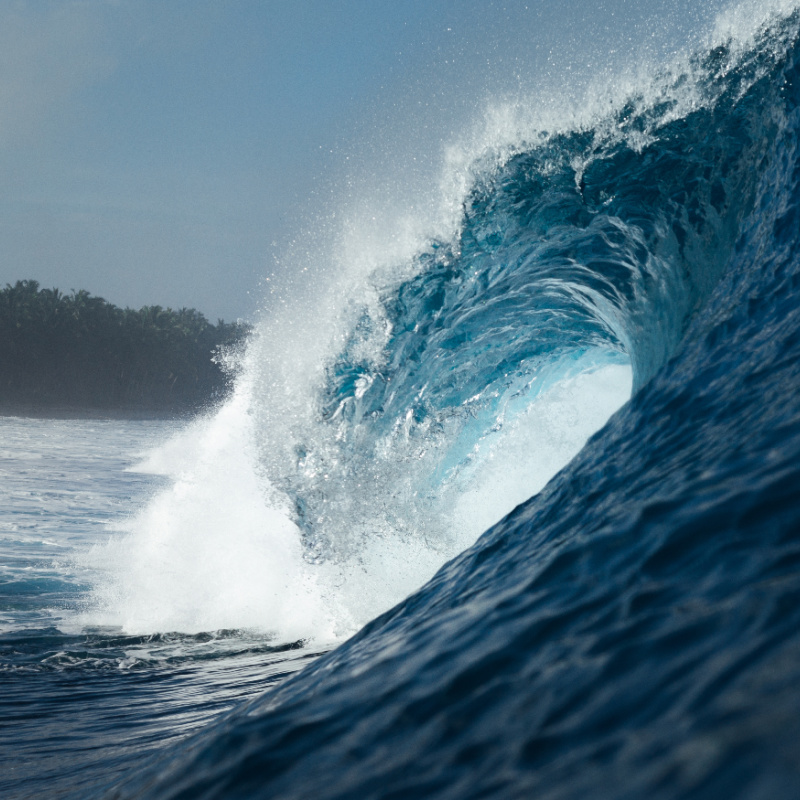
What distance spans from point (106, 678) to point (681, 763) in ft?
14.3

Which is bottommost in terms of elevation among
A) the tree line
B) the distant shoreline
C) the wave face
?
the wave face

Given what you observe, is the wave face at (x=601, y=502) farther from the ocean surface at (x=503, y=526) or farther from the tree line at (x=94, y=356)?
the tree line at (x=94, y=356)

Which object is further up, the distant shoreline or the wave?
the distant shoreline

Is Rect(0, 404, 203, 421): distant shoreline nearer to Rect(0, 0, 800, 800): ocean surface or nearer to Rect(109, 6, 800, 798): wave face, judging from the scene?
Rect(0, 0, 800, 800): ocean surface

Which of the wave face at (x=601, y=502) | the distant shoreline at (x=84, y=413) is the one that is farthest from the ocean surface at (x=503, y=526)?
the distant shoreline at (x=84, y=413)

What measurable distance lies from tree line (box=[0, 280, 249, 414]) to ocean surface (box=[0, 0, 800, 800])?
4571 cm

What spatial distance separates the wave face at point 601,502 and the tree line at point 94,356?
46991 mm

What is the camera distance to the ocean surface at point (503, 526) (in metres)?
1.12

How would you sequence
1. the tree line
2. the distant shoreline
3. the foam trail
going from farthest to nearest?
the tree line < the distant shoreline < the foam trail

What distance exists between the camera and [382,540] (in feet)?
20.0

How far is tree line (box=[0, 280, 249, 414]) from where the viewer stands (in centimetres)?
5497

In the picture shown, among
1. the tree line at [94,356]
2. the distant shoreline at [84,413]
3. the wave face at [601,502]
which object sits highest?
the tree line at [94,356]

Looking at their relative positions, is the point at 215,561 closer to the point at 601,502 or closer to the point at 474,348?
the point at 474,348

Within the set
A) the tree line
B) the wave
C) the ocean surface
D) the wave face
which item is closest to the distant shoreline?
the tree line
